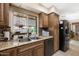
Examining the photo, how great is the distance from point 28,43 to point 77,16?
1.10 meters

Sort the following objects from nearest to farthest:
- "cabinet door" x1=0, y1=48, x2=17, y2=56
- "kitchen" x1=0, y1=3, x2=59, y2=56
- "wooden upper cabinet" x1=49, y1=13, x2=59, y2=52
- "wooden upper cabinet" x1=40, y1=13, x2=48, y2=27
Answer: "cabinet door" x1=0, y1=48, x2=17, y2=56 < "kitchen" x1=0, y1=3, x2=59, y2=56 < "wooden upper cabinet" x1=40, y1=13, x2=48, y2=27 < "wooden upper cabinet" x1=49, y1=13, x2=59, y2=52

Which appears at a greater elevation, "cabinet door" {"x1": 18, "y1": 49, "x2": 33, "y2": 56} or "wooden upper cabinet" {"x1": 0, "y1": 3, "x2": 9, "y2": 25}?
"wooden upper cabinet" {"x1": 0, "y1": 3, "x2": 9, "y2": 25}

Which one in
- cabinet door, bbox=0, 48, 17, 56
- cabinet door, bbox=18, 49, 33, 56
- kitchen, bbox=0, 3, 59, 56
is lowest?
cabinet door, bbox=18, 49, 33, 56

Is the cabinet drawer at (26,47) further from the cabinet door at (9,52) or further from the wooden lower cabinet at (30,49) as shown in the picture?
the cabinet door at (9,52)

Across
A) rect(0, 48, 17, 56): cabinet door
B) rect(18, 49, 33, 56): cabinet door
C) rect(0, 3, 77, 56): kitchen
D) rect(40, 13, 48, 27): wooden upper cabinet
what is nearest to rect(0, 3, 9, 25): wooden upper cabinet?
rect(0, 3, 77, 56): kitchen

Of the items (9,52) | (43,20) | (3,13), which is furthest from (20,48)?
(43,20)

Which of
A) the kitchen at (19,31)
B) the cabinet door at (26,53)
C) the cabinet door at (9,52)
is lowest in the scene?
the cabinet door at (26,53)

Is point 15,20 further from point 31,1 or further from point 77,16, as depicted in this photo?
point 77,16

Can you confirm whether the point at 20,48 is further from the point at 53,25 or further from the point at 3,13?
the point at 53,25

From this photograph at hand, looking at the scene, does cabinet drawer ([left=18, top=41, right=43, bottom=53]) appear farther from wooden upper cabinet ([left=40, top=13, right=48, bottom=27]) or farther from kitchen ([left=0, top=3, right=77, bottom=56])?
wooden upper cabinet ([left=40, top=13, right=48, bottom=27])

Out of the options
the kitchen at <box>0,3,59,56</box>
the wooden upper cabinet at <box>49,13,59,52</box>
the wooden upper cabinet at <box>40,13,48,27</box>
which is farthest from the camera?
the wooden upper cabinet at <box>49,13,59,52</box>

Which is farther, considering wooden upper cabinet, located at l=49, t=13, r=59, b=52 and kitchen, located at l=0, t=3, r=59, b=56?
wooden upper cabinet, located at l=49, t=13, r=59, b=52

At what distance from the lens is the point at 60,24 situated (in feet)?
13.5

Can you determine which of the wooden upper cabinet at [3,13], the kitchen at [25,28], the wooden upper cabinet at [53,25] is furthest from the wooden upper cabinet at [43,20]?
the wooden upper cabinet at [3,13]
